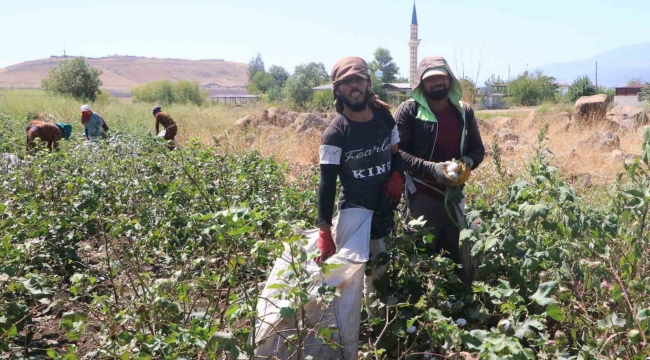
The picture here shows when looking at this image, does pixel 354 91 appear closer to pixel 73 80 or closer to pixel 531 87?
pixel 73 80

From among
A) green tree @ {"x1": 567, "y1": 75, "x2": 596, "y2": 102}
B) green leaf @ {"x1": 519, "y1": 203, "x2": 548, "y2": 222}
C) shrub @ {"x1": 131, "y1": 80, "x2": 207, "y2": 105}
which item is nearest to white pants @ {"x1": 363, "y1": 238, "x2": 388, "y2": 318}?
green leaf @ {"x1": 519, "y1": 203, "x2": 548, "y2": 222}

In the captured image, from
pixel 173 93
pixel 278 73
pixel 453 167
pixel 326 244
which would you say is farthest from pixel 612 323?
pixel 278 73

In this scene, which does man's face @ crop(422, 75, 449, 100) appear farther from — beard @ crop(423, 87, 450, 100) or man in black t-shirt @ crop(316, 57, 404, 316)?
man in black t-shirt @ crop(316, 57, 404, 316)

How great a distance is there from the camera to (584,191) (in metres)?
5.29

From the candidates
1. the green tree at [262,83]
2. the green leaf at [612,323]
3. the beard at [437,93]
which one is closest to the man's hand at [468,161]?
the beard at [437,93]

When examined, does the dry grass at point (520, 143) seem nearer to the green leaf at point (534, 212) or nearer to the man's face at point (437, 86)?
the man's face at point (437, 86)

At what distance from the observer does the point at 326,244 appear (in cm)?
278

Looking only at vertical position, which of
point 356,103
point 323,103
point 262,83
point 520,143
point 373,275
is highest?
point 262,83

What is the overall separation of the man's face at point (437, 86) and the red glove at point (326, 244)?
924 mm

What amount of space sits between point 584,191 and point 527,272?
2902 mm

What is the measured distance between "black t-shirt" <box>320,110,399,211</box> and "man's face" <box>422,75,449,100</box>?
1.14 feet

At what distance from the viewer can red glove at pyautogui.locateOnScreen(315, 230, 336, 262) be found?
9.09 ft

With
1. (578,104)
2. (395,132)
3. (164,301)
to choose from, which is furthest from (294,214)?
(578,104)

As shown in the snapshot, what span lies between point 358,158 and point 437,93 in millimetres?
600
